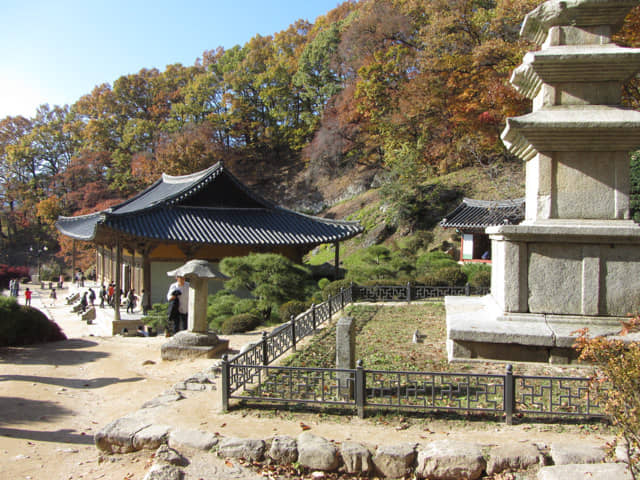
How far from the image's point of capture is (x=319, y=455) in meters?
5.07

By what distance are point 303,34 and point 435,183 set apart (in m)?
37.9

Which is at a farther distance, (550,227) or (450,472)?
(550,227)

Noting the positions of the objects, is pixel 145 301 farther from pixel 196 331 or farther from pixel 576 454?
pixel 576 454

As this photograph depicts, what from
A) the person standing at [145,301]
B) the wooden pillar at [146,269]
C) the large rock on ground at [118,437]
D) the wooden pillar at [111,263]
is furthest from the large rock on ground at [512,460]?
the wooden pillar at [111,263]

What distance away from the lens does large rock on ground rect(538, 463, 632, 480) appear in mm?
4160

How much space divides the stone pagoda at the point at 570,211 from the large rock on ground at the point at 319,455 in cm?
308

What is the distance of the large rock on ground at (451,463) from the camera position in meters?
4.75

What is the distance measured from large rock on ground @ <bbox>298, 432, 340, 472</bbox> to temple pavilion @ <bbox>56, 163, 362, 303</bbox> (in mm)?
16714

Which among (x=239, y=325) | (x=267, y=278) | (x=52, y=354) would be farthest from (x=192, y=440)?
(x=267, y=278)

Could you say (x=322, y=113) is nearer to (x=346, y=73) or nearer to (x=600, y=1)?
(x=346, y=73)

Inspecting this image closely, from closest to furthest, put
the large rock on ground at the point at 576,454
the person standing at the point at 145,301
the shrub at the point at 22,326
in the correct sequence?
the large rock on ground at the point at 576,454
the shrub at the point at 22,326
the person standing at the point at 145,301

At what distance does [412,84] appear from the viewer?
32969 mm

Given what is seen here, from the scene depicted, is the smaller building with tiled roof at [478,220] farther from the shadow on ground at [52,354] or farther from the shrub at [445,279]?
the shadow on ground at [52,354]

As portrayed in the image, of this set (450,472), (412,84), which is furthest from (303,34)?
(450,472)
